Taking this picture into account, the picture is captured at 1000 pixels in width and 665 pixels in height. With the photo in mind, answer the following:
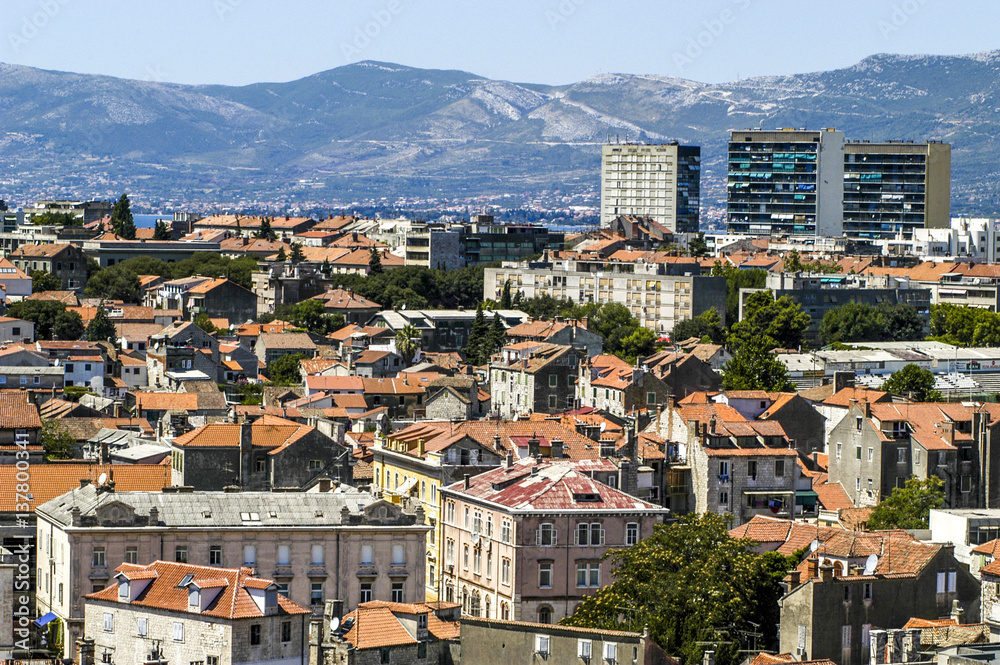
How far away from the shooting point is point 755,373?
107812 millimetres

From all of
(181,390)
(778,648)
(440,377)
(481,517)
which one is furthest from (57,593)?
(440,377)

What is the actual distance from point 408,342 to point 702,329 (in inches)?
1111

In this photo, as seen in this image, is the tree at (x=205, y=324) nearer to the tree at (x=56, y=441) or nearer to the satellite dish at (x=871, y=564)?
the tree at (x=56, y=441)

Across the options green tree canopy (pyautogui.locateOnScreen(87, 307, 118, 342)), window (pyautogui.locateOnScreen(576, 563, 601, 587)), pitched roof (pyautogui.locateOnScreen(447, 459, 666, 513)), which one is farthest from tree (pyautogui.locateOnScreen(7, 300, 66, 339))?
window (pyautogui.locateOnScreen(576, 563, 601, 587))

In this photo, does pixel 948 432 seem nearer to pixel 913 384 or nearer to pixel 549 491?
pixel 549 491

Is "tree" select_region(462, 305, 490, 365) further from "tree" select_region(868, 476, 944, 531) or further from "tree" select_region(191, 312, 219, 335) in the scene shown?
"tree" select_region(868, 476, 944, 531)

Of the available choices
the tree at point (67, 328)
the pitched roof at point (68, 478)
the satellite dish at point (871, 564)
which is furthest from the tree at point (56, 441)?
the tree at point (67, 328)

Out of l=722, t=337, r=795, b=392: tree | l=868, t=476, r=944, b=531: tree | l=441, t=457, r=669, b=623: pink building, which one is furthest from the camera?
l=722, t=337, r=795, b=392: tree

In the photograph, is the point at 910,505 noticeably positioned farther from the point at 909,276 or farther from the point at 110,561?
the point at 909,276

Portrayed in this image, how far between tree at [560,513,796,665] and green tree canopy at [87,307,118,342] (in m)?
70.7

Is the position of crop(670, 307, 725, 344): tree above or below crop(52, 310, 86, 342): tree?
below

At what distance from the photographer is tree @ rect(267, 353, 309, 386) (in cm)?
11375

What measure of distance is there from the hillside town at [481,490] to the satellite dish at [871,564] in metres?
0.08

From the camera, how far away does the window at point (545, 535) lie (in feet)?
187
